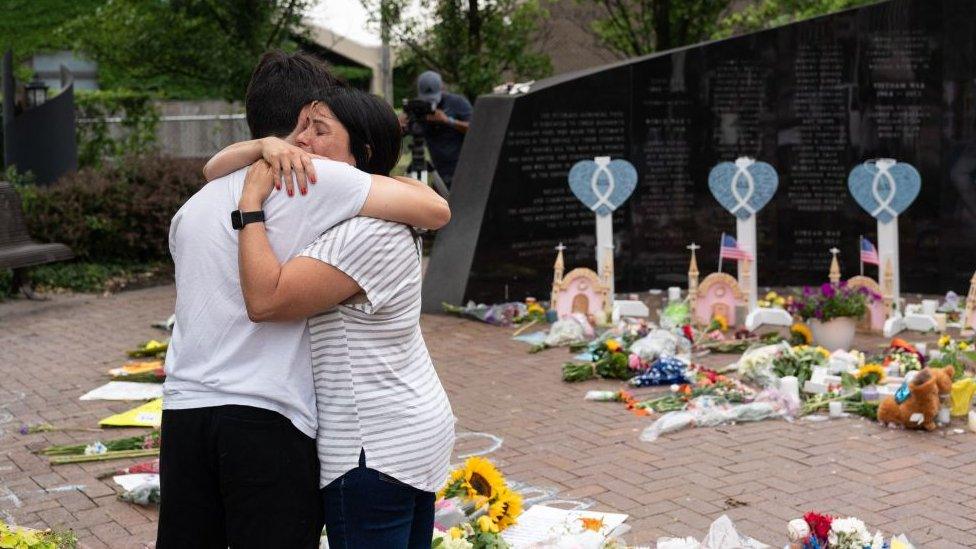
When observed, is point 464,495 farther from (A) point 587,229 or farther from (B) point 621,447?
(A) point 587,229

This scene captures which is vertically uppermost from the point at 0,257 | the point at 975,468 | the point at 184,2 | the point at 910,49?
the point at 184,2

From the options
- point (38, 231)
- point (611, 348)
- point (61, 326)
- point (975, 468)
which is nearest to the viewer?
point (975, 468)

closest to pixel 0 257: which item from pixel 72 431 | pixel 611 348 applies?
pixel 72 431

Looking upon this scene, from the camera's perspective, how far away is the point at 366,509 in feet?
7.57

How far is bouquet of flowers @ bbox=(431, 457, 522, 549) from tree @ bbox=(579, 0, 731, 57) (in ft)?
37.9

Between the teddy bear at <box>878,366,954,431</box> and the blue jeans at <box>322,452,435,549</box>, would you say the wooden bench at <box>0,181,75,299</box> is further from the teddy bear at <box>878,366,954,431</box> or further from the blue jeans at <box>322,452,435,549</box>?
the blue jeans at <box>322,452,435,549</box>

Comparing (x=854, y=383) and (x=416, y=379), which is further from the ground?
(x=416, y=379)

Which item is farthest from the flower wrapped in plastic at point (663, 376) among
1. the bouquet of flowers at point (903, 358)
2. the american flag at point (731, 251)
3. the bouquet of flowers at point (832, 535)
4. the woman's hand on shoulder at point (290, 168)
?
the woman's hand on shoulder at point (290, 168)

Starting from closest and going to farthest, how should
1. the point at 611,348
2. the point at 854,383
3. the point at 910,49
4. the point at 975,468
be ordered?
the point at 975,468 → the point at 854,383 → the point at 611,348 → the point at 910,49

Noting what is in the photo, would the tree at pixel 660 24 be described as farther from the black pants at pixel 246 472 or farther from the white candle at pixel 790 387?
the black pants at pixel 246 472

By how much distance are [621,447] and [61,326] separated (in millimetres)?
5204

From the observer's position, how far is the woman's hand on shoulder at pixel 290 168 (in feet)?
7.44

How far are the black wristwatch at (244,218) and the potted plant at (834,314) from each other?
19.2 ft

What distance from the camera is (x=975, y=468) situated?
16.6 ft
